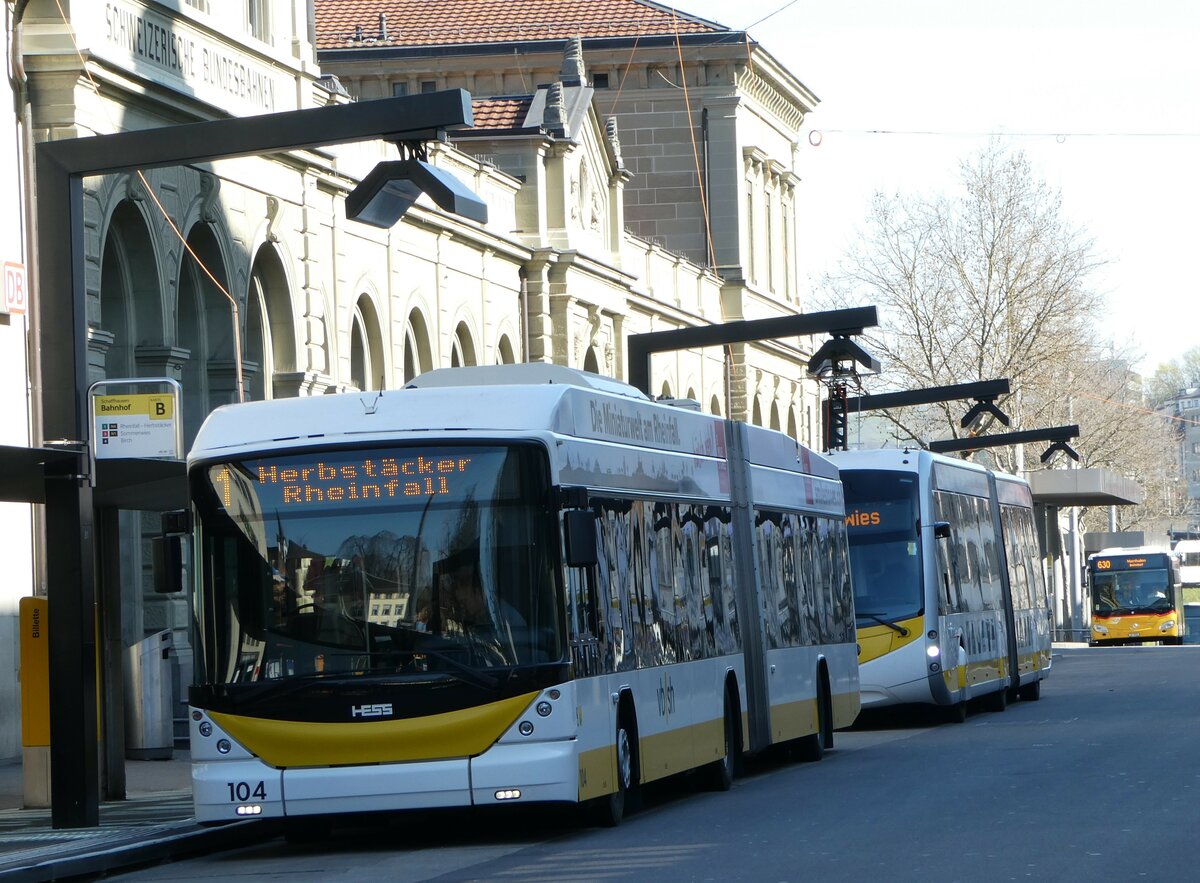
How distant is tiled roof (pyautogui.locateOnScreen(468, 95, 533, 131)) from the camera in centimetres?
3925

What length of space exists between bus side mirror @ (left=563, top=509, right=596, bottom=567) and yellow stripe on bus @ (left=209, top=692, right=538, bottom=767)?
0.80 m

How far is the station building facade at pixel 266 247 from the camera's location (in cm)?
2280

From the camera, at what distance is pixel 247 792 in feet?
44.1

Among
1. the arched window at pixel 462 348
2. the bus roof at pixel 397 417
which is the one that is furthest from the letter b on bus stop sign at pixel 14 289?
the arched window at pixel 462 348

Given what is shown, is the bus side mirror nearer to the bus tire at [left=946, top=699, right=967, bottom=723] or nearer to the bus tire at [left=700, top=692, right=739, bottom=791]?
the bus tire at [left=700, top=692, right=739, bottom=791]

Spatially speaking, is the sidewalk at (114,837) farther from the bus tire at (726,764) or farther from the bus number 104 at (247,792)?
the bus tire at (726,764)

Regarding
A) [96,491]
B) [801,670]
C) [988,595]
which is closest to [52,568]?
[96,491]

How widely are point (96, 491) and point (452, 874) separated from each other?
510cm

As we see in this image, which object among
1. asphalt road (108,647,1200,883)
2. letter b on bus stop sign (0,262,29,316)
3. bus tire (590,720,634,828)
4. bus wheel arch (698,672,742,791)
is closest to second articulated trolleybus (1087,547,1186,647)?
asphalt road (108,647,1200,883)

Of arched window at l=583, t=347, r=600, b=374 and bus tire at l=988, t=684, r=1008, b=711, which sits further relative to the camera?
arched window at l=583, t=347, r=600, b=374

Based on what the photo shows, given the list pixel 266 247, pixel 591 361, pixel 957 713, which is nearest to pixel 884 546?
pixel 957 713

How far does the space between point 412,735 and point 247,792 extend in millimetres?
1019

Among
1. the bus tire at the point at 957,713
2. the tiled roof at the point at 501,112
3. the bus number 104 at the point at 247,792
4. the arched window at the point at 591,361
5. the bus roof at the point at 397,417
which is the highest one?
the tiled roof at the point at 501,112

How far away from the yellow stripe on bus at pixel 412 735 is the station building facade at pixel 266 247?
4.15m
